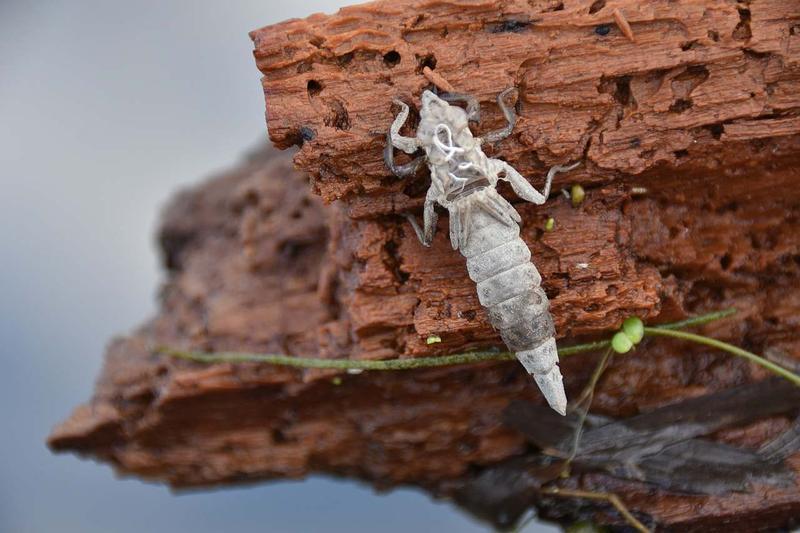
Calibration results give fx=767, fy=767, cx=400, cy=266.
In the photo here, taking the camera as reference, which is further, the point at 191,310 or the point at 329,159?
the point at 191,310

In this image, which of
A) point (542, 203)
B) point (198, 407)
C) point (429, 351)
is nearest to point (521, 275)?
point (542, 203)

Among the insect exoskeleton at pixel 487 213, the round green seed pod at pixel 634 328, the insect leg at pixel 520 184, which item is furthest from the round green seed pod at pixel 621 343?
the insect leg at pixel 520 184

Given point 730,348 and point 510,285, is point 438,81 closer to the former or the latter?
point 510,285

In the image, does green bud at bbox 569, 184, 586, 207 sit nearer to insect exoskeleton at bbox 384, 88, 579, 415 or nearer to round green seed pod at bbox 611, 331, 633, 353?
insect exoskeleton at bbox 384, 88, 579, 415

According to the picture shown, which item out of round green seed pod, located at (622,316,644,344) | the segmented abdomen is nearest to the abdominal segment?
the segmented abdomen

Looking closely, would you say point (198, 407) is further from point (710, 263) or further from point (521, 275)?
point (710, 263)

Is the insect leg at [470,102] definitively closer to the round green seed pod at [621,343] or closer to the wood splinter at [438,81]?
the wood splinter at [438,81]
